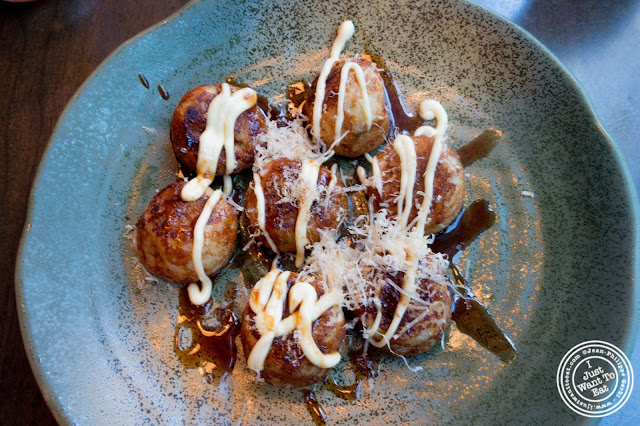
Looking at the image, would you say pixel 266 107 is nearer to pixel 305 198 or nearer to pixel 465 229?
pixel 305 198

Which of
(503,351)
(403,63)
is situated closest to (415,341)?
(503,351)

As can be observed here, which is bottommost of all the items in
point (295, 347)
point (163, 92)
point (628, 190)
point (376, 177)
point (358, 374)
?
point (358, 374)

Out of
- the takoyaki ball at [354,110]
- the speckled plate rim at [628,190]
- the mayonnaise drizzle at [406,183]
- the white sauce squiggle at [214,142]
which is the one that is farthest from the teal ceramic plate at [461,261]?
the mayonnaise drizzle at [406,183]

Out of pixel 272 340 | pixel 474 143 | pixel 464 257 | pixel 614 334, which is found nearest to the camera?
pixel 272 340

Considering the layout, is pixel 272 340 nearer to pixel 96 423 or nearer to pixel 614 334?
pixel 96 423

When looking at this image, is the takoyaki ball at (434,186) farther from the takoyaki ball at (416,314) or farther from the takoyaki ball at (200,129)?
the takoyaki ball at (200,129)

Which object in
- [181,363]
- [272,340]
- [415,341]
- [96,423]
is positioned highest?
[415,341]

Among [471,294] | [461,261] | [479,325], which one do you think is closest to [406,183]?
[461,261]
